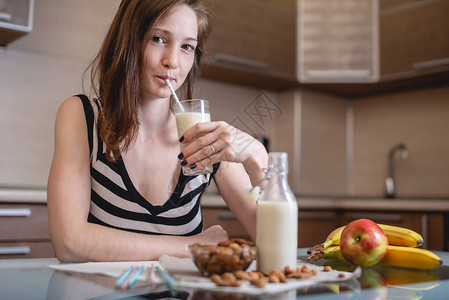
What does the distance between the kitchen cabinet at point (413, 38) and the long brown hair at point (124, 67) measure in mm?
2068

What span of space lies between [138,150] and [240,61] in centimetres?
174

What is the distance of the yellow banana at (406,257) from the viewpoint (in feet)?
3.23

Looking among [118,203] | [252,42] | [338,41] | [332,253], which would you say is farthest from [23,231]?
[338,41]

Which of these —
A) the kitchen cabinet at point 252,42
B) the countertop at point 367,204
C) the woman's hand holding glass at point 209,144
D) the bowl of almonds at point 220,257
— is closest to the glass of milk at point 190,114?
the woman's hand holding glass at point 209,144

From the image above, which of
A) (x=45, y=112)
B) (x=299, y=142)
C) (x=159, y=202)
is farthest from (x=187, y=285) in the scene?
(x=299, y=142)

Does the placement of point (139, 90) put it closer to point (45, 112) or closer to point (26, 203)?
point (26, 203)

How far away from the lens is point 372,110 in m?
3.80

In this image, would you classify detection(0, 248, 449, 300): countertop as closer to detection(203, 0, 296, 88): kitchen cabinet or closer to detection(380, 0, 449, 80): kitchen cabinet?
detection(203, 0, 296, 88): kitchen cabinet

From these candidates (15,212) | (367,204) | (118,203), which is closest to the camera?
(118,203)

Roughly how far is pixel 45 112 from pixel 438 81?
8.35 ft

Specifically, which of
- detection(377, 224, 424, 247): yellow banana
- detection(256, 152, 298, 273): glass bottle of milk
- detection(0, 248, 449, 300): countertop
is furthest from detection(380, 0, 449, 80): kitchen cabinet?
detection(256, 152, 298, 273): glass bottle of milk

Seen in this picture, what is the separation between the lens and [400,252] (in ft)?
3.37

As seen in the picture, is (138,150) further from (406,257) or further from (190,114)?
(406,257)

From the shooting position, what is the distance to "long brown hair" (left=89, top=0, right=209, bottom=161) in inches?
54.5
